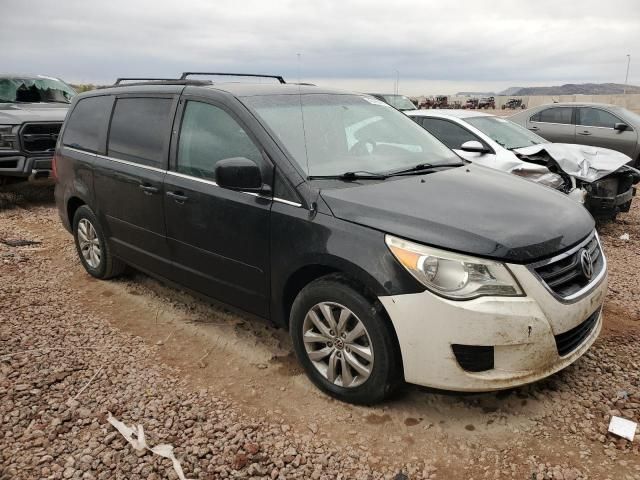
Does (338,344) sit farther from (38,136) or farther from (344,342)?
(38,136)

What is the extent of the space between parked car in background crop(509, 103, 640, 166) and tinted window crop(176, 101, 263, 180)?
8789 millimetres

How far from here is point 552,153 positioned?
6.64 m

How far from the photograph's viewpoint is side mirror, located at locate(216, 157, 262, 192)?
3025 millimetres

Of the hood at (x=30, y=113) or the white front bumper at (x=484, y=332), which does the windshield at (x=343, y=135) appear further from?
the hood at (x=30, y=113)

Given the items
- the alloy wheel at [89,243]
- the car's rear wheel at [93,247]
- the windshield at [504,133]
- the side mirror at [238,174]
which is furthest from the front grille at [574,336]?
the windshield at [504,133]

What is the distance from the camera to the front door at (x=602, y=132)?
1038cm

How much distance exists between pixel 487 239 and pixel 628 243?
15.4ft

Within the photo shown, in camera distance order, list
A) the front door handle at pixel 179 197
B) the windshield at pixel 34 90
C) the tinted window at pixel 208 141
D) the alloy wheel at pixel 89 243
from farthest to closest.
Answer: the windshield at pixel 34 90 → the alloy wheel at pixel 89 243 → the front door handle at pixel 179 197 → the tinted window at pixel 208 141

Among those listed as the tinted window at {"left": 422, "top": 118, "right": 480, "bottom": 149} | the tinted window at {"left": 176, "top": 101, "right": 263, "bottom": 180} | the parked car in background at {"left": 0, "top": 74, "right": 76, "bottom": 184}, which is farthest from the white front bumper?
the parked car in background at {"left": 0, "top": 74, "right": 76, "bottom": 184}

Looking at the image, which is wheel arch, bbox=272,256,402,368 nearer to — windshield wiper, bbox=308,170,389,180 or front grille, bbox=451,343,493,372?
front grille, bbox=451,343,493,372

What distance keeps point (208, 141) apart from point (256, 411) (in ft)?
5.81

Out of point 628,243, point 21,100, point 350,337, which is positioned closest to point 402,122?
point 350,337

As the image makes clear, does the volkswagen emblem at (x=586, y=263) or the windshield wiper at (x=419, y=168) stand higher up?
the windshield wiper at (x=419, y=168)

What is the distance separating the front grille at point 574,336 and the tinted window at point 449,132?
4.22m
